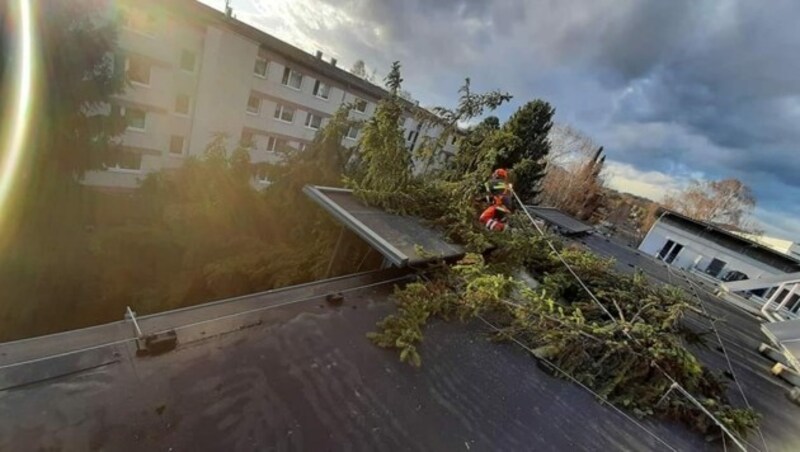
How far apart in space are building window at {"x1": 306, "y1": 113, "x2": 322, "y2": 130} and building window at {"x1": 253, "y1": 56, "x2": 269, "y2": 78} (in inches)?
181

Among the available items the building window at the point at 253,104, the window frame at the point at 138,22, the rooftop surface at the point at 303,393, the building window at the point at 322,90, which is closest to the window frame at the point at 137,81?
the window frame at the point at 138,22

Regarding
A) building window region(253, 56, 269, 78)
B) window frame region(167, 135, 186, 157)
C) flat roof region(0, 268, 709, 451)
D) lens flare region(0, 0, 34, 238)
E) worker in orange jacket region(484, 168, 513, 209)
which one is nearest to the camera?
flat roof region(0, 268, 709, 451)

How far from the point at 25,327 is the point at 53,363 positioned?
14.3 meters

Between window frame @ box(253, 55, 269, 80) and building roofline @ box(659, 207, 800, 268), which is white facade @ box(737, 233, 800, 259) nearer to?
building roofline @ box(659, 207, 800, 268)

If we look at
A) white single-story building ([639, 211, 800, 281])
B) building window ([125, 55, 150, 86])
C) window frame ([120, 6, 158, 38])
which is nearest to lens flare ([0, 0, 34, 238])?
window frame ([120, 6, 158, 38])

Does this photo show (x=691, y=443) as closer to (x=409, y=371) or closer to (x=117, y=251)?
(x=409, y=371)

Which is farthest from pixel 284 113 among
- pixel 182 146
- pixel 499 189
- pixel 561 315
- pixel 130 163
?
pixel 561 315

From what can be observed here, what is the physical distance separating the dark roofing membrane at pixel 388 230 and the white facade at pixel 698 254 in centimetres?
2051

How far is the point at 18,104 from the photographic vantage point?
37.1 ft

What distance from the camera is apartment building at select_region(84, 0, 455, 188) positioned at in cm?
1777

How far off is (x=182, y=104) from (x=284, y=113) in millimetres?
6738

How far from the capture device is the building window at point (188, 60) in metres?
19.3

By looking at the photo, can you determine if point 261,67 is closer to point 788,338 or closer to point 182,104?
point 182,104

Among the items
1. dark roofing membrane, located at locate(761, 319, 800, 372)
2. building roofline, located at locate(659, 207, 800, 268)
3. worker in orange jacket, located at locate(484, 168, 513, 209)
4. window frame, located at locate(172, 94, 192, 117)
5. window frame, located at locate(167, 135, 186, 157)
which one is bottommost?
window frame, located at locate(167, 135, 186, 157)
